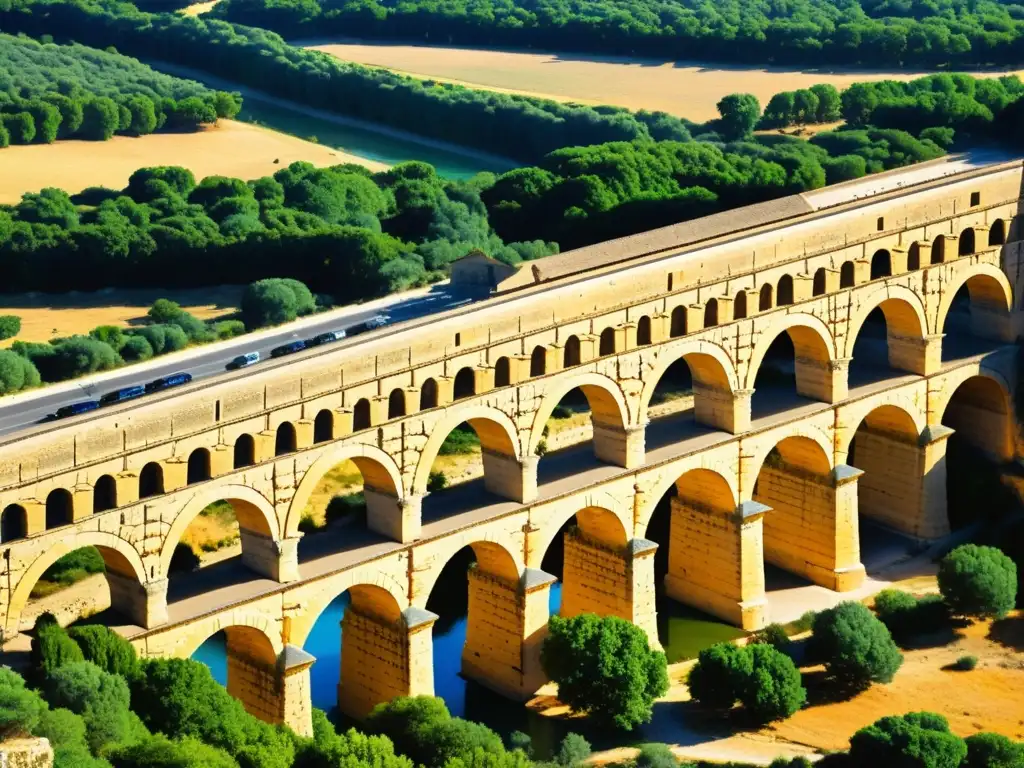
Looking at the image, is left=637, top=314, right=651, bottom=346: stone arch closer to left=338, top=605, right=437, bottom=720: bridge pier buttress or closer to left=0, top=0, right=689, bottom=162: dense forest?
left=338, top=605, right=437, bottom=720: bridge pier buttress

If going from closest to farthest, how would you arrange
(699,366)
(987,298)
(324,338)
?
(699,366)
(324,338)
(987,298)

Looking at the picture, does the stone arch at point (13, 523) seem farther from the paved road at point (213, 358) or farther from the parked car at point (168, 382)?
the paved road at point (213, 358)

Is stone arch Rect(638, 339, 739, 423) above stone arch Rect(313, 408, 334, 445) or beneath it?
beneath

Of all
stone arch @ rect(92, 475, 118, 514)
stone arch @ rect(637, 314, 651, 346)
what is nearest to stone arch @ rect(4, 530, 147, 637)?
stone arch @ rect(92, 475, 118, 514)

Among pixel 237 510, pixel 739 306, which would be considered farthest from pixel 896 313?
pixel 237 510

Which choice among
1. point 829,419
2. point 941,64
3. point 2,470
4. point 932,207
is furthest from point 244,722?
point 941,64

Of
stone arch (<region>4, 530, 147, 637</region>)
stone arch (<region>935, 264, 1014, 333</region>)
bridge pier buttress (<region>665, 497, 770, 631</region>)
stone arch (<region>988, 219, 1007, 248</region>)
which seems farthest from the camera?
stone arch (<region>988, 219, 1007, 248</region>)

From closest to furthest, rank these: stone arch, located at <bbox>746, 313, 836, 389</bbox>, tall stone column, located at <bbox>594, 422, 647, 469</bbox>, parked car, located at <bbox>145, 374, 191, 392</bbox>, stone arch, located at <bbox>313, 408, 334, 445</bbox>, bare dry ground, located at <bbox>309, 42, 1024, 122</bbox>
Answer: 1. stone arch, located at <bbox>313, 408, 334, 445</bbox>
2. tall stone column, located at <bbox>594, 422, 647, 469</bbox>
3. parked car, located at <bbox>145, 374, 191, 392</bbox>
4. stone arch, located at <bbox>746, 313, 836, 389</bbox>
5. bare dry ground, located at <bbox>309, 42, 1024, 122</bbox>

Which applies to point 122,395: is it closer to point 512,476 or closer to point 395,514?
Result: point 395,514
